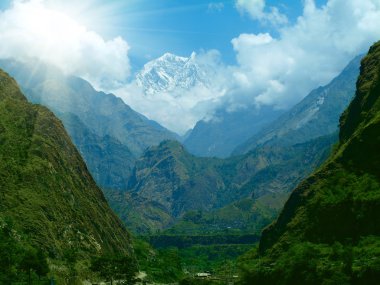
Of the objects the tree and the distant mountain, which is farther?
the tree

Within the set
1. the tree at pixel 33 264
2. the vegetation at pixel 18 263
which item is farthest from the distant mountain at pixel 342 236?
the vegetation at pixel 18 263

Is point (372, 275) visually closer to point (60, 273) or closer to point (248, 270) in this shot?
point (248, 270)

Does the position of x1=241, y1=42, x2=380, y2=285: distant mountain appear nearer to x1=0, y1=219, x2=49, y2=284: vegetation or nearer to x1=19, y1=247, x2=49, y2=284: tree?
x1=19, y1=247, x2=49, y2=284: tree

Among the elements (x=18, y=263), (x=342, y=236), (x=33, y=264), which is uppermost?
(x=342, y=236)

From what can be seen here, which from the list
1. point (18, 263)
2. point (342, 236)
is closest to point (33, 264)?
point (18, 263)

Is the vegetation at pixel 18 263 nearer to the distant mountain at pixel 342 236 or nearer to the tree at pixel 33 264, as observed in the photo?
the tree at pixel 33 264

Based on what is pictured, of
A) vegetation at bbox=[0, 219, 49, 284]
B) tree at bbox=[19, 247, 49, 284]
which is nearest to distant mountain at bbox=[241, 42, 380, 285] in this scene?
tree at bbox=[19, 247, 49, 284]

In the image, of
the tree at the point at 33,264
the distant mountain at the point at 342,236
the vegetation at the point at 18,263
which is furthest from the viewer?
the tree at the point at 33,264

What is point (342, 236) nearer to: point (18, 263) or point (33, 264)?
point (33, 264)

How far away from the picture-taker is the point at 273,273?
595 feet

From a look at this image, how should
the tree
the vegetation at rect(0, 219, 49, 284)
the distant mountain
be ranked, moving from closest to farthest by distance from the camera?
the distant mountain → the vegetation at rect(0, 219, 49, 284) → the tree

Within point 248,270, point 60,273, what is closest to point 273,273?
point 248,270

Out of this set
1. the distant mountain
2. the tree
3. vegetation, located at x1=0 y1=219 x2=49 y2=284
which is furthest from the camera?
the tree

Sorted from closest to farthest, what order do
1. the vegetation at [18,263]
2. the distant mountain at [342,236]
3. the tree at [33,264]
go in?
the distant mountain at [342,236], the vegetation at [18,263], the tree at [33,264]
